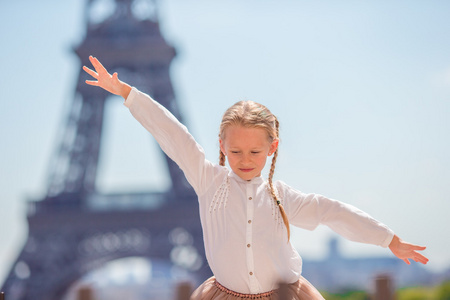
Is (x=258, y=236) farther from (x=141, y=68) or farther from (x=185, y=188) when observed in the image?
(x=141, y=68)

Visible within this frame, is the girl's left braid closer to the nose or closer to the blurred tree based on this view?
the nose

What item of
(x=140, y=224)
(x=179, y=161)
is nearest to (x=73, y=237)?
(x=140, y=224)

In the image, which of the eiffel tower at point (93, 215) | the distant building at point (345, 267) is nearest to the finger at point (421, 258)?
the eiffel tower at point (93, 215)

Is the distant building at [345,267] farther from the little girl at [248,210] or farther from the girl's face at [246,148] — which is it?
the girl's face at [246,148]

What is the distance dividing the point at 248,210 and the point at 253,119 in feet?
0.94

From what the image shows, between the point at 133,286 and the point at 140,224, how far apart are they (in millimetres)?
31465

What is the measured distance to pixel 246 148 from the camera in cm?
189

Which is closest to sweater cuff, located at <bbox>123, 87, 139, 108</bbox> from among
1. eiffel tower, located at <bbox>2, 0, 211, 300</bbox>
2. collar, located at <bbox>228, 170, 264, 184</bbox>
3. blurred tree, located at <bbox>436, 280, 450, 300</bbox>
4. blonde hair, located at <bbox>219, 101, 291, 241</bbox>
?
blonde hair, located at <bbox>219, 101, 291, 241</bbox>

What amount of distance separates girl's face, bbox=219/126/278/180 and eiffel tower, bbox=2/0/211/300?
9405 mm

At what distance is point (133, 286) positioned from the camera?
137ft

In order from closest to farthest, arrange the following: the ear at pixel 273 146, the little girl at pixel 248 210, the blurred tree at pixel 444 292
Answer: the little girl at pixel 248 210
the ear at pixel 273 146
the blurred tree at pixel 444 292

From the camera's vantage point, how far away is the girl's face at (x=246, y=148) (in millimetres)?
1877

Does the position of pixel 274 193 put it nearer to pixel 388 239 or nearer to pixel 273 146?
pixel 273 146

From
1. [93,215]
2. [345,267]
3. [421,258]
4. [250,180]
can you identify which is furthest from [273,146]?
[345,267]
